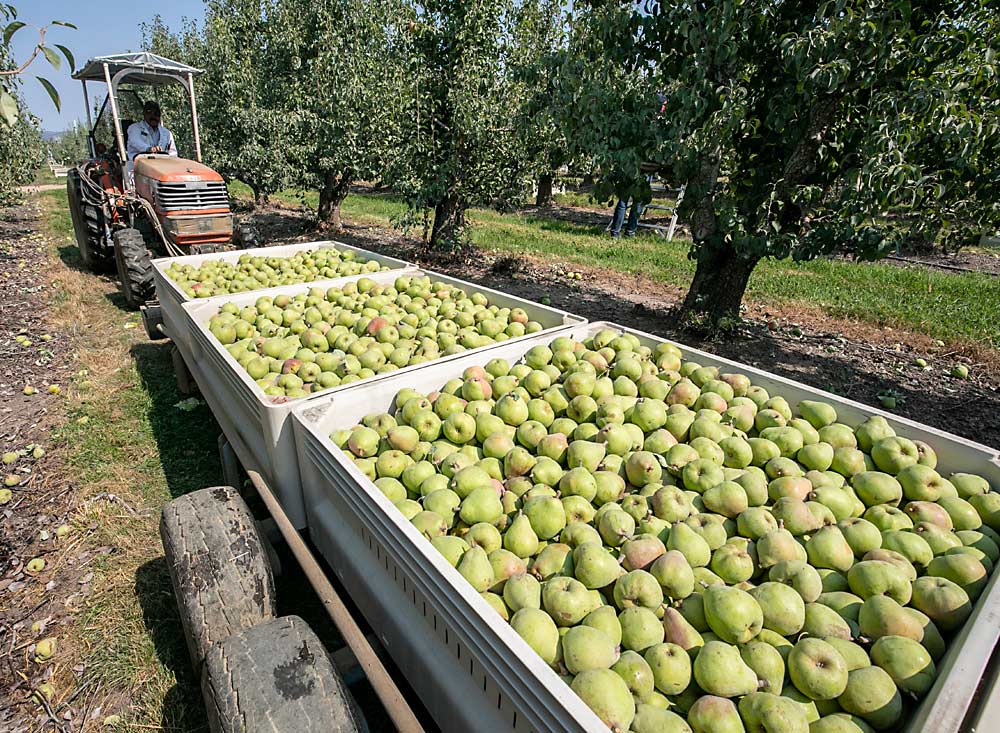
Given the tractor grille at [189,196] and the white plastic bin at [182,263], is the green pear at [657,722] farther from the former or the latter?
the tractor grille at [189,196]

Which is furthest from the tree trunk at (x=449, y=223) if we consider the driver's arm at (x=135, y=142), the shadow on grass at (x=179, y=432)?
the shadow on grass at (x=179, y=432)

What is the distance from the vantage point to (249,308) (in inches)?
169

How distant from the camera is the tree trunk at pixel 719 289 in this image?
22.5 feet

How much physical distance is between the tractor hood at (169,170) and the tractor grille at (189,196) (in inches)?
3.0

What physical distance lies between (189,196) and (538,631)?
330 inches

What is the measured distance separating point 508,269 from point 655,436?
8671mm

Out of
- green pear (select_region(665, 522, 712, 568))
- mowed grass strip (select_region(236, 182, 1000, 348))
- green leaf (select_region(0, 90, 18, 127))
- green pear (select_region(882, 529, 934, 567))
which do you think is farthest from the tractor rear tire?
green pear (select_region(882, 529, 934, 567))

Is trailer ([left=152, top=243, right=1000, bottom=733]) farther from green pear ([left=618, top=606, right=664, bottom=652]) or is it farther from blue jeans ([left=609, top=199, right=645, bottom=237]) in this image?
blue jeans ([left=609, top=199, right=645, bottom=237])

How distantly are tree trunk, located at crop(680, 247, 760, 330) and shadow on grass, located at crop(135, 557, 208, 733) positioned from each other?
6304 mm

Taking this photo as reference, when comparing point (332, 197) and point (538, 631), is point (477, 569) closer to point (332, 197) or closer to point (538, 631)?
point (538, 631)

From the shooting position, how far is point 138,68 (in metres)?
8.07

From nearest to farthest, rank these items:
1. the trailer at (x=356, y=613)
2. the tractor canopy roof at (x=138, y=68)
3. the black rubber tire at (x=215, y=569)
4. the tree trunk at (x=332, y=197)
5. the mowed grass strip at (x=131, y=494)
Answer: the trailer at (x=356, y=613) < the black rubber tire at (x=215, y=569) < the mowed grass strip at (x=131, y=494) < the tractor canopy roof at (x=138, y=68) < the tree trunk at (x=332, y=197)

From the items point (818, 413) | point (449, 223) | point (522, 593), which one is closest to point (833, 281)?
point (449, 223)

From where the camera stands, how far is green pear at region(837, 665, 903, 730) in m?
1.38
